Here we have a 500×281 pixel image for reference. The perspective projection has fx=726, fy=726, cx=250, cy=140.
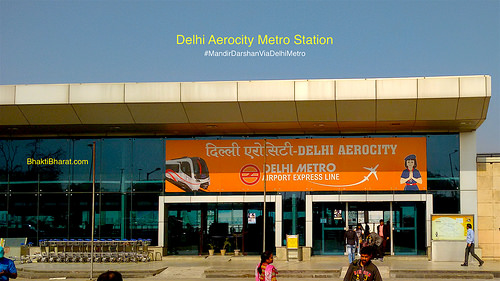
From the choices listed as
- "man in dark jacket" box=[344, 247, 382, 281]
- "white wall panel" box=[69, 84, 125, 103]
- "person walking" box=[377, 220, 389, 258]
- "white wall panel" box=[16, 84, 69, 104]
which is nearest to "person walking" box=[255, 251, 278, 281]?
"man in dark jacket" box=[344, 247, 382, 281]

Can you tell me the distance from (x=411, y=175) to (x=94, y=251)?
1370 cm

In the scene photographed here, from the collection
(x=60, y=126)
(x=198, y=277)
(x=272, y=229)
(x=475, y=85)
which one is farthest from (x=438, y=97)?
(x=60, y=126)

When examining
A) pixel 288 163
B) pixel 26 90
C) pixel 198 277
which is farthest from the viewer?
pixel 288 163

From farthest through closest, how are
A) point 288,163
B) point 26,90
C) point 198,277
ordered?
point 288,163 → point 26,90 → point 198,277

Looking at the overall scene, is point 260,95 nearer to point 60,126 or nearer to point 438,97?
point 438,97

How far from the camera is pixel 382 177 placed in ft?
99.6

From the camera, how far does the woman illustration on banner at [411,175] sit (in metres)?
30.1

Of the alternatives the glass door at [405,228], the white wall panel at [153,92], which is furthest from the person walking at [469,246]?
the white wall panel at [153,92]

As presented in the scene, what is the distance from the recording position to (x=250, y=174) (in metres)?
31.0

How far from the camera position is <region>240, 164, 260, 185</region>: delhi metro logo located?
102 feet

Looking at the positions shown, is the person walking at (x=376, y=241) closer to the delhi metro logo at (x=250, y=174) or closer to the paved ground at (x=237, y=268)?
the paved ground at (x=237, y=268)

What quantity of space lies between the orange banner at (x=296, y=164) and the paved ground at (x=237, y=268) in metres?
3.01

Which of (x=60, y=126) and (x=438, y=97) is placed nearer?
(x=438, y=97)

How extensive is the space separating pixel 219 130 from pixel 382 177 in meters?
7.13
